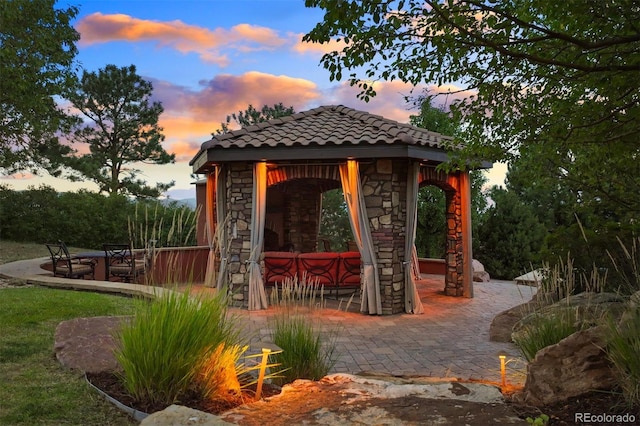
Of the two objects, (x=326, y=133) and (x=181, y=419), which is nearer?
(x=181, y=419)

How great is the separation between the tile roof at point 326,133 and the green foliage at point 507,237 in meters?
8.78

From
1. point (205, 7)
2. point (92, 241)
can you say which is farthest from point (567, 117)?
point (92, 241)

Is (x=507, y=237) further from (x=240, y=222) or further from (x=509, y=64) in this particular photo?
(x=509, y=64)

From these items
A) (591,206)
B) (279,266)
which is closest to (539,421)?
(591,206)

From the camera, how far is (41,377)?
3.78m

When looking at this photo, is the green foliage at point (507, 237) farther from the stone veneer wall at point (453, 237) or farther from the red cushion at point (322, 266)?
the red cushion at point (322, 266)

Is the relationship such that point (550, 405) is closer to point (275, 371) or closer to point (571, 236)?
point (275, 371)

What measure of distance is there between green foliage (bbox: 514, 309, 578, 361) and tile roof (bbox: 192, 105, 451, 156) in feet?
14.4

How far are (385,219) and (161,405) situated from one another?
5.68m

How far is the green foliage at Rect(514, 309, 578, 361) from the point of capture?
377 cm

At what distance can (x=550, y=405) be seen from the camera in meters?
3.18

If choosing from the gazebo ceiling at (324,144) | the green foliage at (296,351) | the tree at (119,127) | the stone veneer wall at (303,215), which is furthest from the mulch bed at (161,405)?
the tree at (119,127)

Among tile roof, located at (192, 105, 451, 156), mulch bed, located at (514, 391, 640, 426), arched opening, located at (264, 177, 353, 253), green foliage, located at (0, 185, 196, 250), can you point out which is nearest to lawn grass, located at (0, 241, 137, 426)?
mulch bed, located at (514, 391, 640, 426)

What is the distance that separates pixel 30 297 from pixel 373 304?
17.6ft
